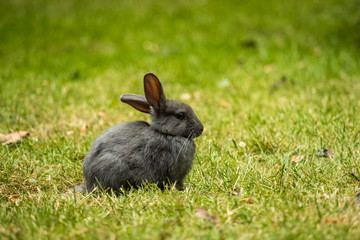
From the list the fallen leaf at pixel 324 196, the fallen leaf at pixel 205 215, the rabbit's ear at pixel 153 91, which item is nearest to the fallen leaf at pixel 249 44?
the rabbit's ear at pixel 153 91

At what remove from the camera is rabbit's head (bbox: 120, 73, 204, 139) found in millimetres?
3371

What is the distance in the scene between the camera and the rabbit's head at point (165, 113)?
3.37 metres

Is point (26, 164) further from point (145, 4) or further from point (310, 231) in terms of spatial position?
point (145, 4)

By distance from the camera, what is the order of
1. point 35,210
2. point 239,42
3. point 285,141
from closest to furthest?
point 35,210 → point 285,141 → point 239,42

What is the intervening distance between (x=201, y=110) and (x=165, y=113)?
→ 1.87 m

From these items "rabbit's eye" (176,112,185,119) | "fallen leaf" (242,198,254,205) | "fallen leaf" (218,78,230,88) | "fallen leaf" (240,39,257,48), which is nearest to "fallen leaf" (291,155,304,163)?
"fallen leaf" (242,198,254,205)

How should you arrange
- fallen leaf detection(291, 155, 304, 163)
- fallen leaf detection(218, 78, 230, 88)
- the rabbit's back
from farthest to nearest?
1. fallen leaf detection(218, 78, 230, 88)
2. fallen leaf detection(291, 155, 304, 163)
3. the rabbit's back

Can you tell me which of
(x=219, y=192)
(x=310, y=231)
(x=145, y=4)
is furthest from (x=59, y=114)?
(x=145, y=4)

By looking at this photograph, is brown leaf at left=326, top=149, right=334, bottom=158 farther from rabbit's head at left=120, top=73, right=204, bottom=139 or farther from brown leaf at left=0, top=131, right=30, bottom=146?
brown leaf at left=0, top=131, right=30, bottom=146

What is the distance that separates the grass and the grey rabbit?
0.20m

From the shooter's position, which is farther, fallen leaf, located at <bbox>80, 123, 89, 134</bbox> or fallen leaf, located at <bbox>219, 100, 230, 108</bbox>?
fallen leaf, located at <bbox>219, 100, 230, 108</bbox>

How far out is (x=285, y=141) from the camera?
13.2ft

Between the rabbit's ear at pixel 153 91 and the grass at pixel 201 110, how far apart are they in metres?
0.74

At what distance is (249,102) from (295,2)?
711 cm
